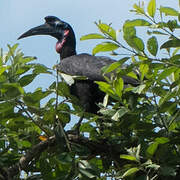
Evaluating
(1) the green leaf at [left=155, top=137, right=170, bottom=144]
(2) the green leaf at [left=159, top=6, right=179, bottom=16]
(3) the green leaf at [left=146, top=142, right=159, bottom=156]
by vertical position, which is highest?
(2) the green leaf at [left=159, top=6, right=179, bottom=16]

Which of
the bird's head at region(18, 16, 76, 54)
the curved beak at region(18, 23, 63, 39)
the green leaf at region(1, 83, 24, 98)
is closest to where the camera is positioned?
the green leaf at region(1, 83, 24, 98)

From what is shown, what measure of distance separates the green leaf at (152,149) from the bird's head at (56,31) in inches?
110

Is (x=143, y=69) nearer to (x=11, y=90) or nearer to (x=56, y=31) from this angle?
(x=11, y=90)

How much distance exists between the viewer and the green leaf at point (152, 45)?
2531 mm

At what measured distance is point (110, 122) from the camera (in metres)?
2.95

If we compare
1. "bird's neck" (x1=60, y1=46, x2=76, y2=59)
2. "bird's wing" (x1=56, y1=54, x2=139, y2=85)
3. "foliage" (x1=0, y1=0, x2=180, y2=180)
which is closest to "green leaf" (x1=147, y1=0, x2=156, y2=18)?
"foliage" (x1=0, y1=0, x2=180, y2=180)

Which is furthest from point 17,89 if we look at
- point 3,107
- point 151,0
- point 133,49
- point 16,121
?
point 151,0

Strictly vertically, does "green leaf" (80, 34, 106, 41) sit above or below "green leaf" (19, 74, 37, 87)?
above

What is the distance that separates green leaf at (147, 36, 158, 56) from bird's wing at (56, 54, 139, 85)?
1394mm

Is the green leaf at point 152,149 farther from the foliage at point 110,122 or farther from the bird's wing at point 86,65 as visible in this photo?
the bird's wing at point 86,65

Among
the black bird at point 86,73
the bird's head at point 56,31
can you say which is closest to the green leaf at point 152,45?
the black bird at point 86,73

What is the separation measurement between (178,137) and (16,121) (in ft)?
3.01

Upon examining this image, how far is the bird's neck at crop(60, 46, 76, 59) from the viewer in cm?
501

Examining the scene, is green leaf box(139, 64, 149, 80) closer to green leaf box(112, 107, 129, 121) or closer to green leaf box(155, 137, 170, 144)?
green leaf box(112, 107, 129, 121)
